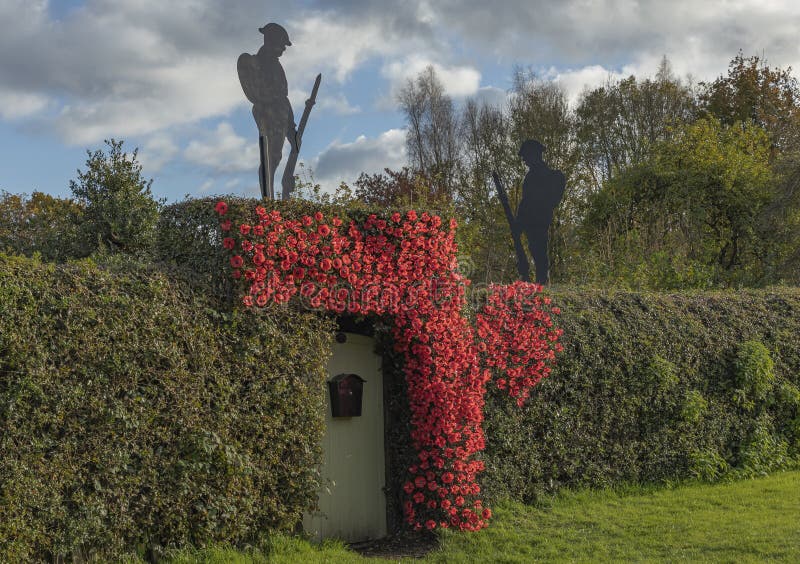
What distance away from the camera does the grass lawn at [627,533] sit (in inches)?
271

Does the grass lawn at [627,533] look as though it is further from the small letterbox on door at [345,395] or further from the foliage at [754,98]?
the foliage at [754,98]

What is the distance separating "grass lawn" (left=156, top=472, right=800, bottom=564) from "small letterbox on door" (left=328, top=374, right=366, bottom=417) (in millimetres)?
1276

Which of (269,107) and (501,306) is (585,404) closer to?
(501,306)

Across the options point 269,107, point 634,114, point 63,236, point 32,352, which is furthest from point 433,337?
point 634,114

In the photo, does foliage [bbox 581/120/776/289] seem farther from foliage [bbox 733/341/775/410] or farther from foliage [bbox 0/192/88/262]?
foliage [bbox 0/192/88/262]

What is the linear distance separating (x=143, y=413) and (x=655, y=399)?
6470 mm

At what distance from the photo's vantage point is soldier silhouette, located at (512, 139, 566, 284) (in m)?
11.3

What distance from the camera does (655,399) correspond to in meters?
9.83

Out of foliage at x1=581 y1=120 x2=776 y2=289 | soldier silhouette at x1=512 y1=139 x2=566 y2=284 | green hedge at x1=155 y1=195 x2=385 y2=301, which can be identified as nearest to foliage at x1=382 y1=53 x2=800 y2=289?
foliage at x1=581 y1=120 x2=776 y2=289

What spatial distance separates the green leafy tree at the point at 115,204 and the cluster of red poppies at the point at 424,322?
145 inches

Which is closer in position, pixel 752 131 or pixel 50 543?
pixel 50 543

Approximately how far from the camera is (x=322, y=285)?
7.16 m

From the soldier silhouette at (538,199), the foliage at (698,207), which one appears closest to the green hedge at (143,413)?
the soldier silhouette at (538,199)

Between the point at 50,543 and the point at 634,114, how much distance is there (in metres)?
25.5
